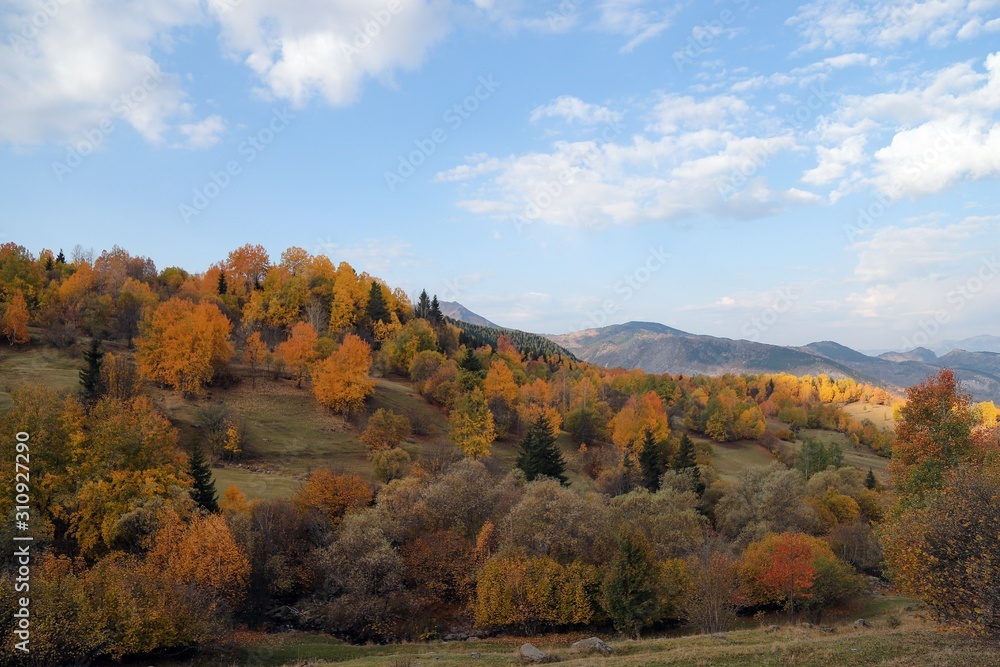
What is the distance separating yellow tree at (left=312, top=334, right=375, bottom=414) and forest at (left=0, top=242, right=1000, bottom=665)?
32 cm

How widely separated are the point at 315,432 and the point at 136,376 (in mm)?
24021

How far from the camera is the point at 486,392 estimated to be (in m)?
100

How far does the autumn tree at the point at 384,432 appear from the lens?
71812mm

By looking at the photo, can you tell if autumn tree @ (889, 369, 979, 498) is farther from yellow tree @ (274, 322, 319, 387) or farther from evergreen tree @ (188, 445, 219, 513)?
yellow tree @ (274, 322, 319, 387)

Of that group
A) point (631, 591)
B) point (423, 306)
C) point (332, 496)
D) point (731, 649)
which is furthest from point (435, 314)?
point (731, 649)

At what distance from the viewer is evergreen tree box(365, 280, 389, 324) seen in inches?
4998

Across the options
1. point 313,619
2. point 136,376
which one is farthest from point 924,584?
point 136,376

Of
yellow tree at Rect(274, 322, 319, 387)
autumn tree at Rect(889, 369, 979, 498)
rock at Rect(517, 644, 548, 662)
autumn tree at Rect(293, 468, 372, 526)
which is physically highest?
yellow tree at Rect(274, 322, 319, 387)

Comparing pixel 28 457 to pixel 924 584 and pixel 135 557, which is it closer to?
pixel 135 557

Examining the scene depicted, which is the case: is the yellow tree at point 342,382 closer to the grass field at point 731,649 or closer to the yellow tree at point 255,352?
the yellow tree at point 255,352

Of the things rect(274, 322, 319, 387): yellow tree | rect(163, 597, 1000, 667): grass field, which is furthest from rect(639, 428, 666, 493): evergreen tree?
rect(274, 322, 319, 387): yellow tree

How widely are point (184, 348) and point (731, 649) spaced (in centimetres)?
7730

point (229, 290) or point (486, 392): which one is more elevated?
point (229, 290)

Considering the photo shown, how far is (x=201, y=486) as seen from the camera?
47.5 meters
